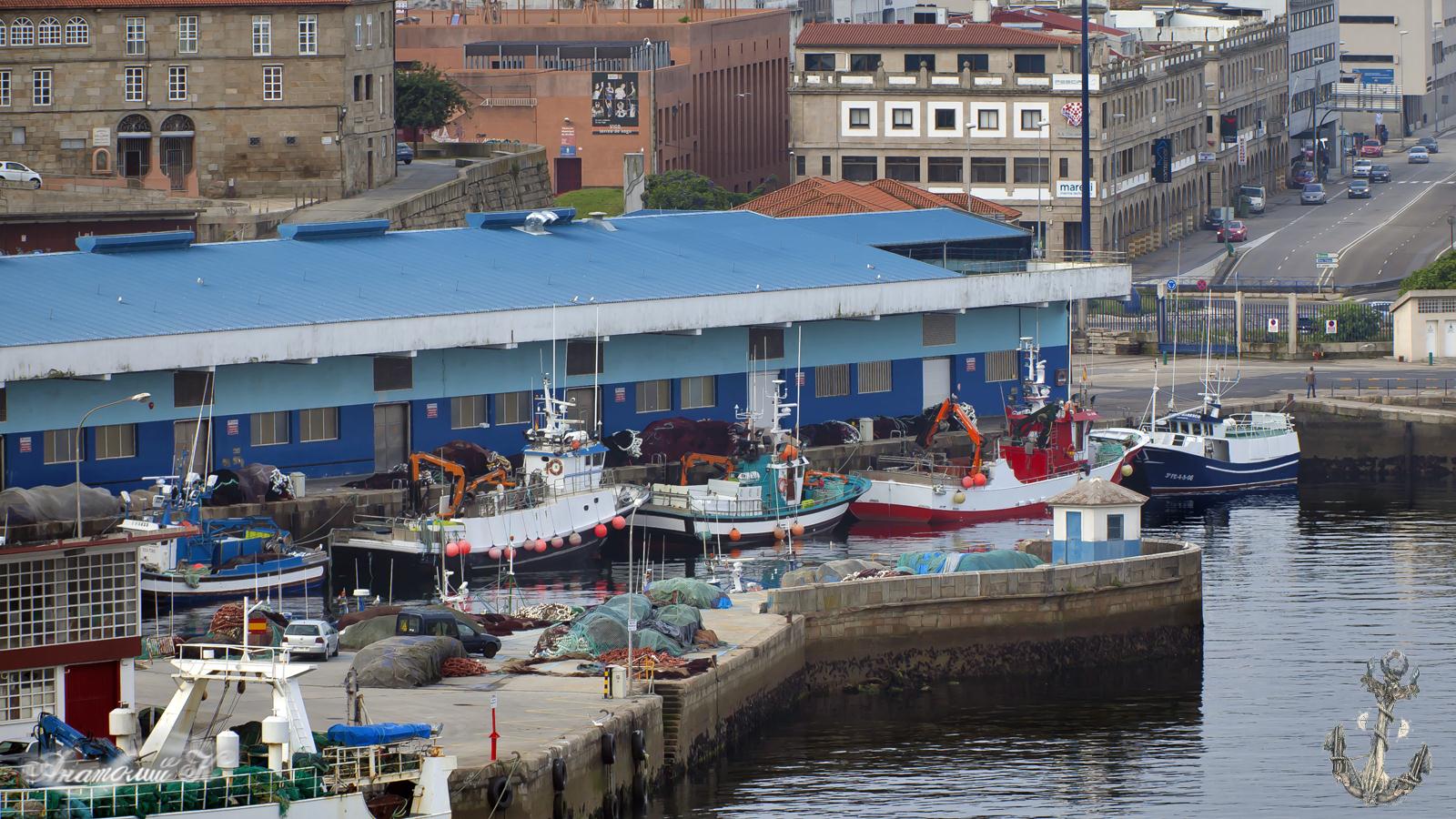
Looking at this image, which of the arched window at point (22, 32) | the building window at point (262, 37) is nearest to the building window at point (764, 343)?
the building window at point (262, 37)

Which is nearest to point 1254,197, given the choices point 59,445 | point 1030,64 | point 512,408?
point 1030,64

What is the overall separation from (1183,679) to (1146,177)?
98.5 meters

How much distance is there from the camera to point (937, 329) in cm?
10038

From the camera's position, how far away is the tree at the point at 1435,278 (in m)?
117

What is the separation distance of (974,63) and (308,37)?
1855 inches

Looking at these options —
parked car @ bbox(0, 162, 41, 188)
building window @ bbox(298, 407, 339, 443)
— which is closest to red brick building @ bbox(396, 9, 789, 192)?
parked car @ bbox(0, 162, 41, 188)

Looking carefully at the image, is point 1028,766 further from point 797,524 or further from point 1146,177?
point 1146,177

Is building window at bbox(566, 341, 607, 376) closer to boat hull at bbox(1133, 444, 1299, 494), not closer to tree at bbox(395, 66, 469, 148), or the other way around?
boat hull at bbox(1133, 444, 1299, 494)

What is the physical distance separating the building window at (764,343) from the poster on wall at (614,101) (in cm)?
5303

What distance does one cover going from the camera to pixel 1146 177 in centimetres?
16275

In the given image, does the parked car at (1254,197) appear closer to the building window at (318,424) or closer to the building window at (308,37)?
the building window at (308,37)

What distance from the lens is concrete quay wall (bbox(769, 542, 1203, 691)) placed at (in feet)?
214

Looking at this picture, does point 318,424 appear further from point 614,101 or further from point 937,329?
point 614,101

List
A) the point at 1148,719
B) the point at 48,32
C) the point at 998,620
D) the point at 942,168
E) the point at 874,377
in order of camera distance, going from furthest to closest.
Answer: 1. the point at 942,168
2. the point at 48,32
3. the point at 874,377
4. the point at 998,620
5. the point at 1148,719
